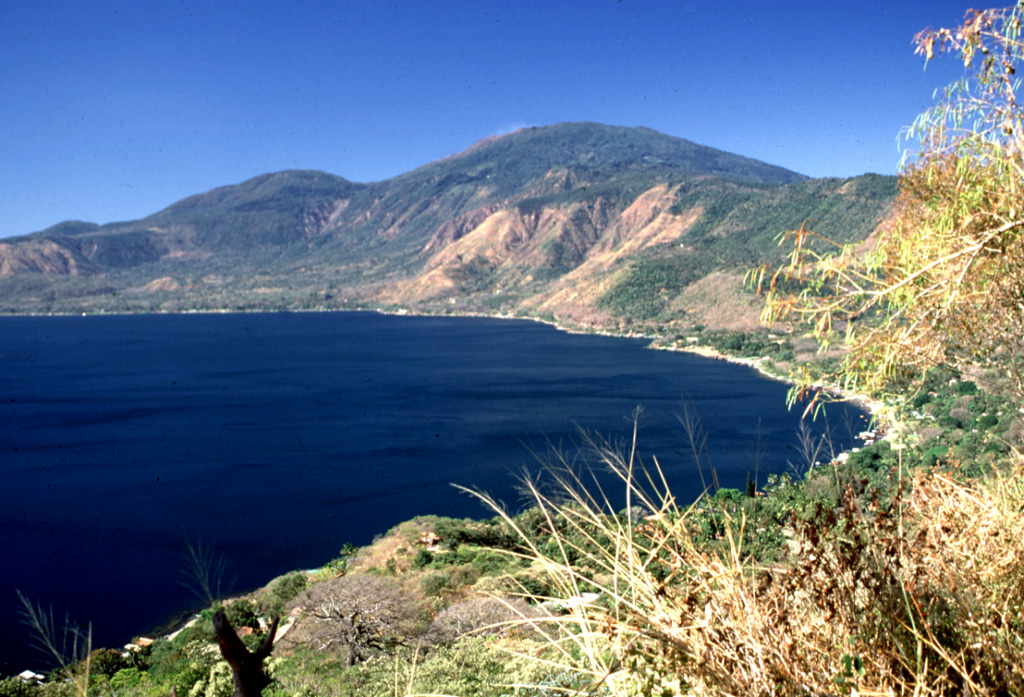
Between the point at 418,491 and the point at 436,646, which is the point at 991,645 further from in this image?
the point at 418,491

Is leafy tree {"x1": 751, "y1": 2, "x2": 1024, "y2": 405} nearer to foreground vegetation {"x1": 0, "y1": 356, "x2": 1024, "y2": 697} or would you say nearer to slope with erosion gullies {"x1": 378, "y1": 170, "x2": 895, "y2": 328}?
foreground vegetation {"x1": 0, "y1": 356, "x2": 1024, "y2": 697}

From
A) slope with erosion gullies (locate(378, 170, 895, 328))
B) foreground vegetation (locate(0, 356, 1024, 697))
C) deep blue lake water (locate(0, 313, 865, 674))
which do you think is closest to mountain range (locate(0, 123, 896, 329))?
slope with erosion gullies (locate(378, 170, 895, 328))

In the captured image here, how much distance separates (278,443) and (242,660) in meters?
32.7

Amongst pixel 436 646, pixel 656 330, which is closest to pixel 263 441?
pixel 436 646

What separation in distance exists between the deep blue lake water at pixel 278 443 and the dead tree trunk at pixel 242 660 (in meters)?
1.24

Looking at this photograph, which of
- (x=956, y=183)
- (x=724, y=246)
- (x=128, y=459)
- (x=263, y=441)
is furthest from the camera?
(x=724, y=246)

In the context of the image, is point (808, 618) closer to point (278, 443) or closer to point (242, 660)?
point (242, 660)

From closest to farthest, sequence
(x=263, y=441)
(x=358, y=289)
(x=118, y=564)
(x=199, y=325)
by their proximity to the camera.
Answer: (x=118, y=564), (x=263, y=441), (x=199, y=325), (x=358, y=289)

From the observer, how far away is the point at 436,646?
29.1 ft

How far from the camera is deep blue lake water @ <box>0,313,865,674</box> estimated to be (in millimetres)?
19438

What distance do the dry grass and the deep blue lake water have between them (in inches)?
25.6

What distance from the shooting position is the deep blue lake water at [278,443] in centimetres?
1944

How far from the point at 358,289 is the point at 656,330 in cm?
7965

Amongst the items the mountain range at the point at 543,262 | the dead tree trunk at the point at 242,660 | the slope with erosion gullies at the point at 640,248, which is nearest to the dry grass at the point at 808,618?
the dead tree trunk at the point at 242,660
